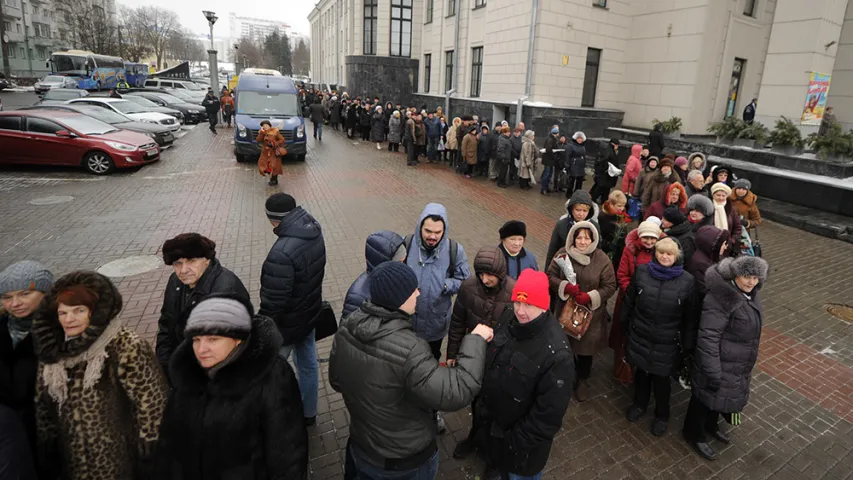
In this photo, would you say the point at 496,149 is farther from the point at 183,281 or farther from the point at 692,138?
the point at 183,281

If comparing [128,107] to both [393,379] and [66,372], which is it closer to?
[66,372]

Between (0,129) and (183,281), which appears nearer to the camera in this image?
(183,281)

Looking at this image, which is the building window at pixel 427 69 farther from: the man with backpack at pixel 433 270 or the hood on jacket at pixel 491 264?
the hood on jacket at pixel 491 264

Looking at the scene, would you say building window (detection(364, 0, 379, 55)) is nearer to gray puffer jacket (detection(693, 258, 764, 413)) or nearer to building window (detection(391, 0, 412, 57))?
building window (detection(391, 0, 412, 57))

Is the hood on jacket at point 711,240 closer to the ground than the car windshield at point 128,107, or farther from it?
closer to the ground

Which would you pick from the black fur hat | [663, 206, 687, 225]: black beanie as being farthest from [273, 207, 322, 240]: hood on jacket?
[663, 206, 687, 225]: black beanie

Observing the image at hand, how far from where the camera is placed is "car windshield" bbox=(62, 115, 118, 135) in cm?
1281

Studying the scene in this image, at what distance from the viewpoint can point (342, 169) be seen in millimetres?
14867

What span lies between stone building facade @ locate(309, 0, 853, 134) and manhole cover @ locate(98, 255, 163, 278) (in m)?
14.2

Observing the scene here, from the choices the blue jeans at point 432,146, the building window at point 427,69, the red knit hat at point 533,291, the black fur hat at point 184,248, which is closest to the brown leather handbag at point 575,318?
the red knit hat at point 533,291

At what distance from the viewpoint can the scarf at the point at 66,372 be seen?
223cm

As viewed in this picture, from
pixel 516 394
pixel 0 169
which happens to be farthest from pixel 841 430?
pixel 0 169

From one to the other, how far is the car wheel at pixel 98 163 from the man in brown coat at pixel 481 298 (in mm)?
13142

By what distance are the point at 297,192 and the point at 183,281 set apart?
8936mm
